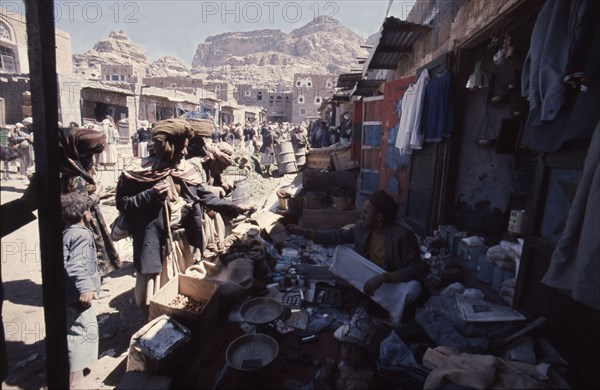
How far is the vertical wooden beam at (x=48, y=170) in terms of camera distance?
1.26m

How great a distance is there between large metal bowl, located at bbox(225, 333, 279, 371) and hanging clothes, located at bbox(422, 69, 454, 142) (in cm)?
365

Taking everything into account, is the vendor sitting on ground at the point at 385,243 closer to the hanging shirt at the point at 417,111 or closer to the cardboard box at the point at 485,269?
the cardboard box at the point at 485,269

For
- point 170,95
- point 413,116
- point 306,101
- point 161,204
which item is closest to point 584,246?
point 161,204

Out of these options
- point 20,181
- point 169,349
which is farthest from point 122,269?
point 20,181

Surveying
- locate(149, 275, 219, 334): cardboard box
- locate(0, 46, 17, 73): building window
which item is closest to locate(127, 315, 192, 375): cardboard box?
locate(149, 275, 219, 334): cardboard box

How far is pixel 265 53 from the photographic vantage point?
11181 centimetres

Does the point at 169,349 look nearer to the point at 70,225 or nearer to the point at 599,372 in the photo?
the point at 70,225

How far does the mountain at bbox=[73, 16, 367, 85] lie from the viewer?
90.1m

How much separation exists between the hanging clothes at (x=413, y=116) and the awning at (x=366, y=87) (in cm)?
459

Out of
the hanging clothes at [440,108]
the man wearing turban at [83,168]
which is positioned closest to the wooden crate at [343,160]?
the hanging clothes at [440,108]

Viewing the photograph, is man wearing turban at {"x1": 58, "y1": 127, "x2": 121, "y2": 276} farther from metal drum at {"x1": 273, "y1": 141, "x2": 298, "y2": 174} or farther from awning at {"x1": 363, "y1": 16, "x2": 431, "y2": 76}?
metal drum at {"x1": 273, "y1": 141, "x2": 298, "y2": 174}

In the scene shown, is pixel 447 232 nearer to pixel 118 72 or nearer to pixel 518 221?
pixel 518 221

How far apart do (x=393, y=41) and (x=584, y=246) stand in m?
5.74

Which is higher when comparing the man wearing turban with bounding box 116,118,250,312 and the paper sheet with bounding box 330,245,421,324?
the man wearing turban with bounding box 116,118,250,312
